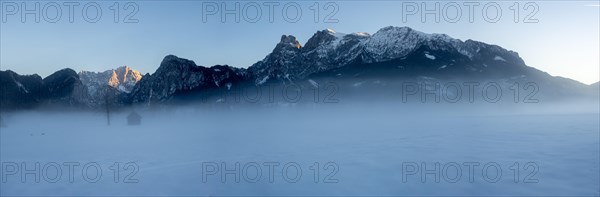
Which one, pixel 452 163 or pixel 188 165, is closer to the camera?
pixel 452 163

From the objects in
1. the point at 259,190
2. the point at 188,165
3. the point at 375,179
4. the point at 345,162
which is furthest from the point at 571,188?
the point at 188,165

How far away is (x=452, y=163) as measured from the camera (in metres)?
17.9

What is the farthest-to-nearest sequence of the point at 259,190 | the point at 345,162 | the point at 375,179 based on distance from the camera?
the point at 345,162, the point at 375,179, the point at 259,190

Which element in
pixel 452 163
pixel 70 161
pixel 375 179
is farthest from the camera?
pixel 70 161

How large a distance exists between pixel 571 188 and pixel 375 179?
7.41m

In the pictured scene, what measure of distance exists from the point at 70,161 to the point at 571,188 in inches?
1114

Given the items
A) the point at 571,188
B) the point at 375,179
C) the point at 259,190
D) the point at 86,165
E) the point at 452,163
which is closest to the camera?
the point at 571,188

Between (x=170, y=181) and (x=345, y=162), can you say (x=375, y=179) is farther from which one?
(x=170, y=181)

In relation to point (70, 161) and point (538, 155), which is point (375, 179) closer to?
point (538, 155)

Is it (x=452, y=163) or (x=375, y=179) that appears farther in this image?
(x=452, y=163)

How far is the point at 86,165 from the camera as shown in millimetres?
20844

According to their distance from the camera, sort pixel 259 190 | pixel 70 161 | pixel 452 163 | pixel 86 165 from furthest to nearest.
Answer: pixel 70 161
pixel 86 165
pixel 452 163
pixel 259 190

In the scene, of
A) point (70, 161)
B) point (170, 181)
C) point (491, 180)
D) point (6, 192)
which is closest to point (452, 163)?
point (491, 180)

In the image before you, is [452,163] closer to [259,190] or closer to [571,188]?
[571,188]
